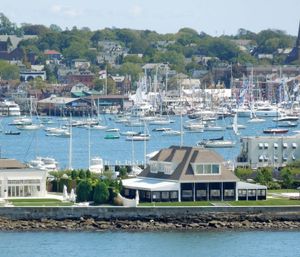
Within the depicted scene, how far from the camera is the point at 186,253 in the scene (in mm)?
51531

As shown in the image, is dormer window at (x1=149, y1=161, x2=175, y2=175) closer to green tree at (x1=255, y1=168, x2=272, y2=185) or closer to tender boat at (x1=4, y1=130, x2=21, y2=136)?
green tree at (x1=255, y1=168, x2=272, y2=185)

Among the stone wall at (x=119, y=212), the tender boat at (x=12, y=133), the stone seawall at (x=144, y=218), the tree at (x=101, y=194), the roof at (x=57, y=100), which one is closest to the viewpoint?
the stone seawall at (x=144, y=218)

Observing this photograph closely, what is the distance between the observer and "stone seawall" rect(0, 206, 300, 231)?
5506 centimetres

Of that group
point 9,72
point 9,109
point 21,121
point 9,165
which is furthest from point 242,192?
point 9,72

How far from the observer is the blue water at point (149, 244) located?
5122 cm

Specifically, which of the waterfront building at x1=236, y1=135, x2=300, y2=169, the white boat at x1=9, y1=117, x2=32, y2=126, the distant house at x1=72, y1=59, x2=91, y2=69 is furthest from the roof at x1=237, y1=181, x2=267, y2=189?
the distant house at x1=72, y1=59, x2=91, y2=69

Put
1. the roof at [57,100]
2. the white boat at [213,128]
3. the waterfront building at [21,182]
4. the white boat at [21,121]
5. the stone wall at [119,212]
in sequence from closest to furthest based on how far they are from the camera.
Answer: the stone wall at [119,212] → the waterfront building at [21,182] → the white boat at [213,128] → the white boat at [21,121] → the roof at [57,100]

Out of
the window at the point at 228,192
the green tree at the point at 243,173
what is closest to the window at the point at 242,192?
the window at the point at 228,192

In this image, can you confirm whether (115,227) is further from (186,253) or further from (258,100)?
(258,100)

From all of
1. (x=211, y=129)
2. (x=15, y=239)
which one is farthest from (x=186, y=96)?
(x=15, y=239)

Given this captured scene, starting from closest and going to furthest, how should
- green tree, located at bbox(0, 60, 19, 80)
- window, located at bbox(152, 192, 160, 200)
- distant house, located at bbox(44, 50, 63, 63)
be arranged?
window, located at bbox(152, 192, 160, 200)
green tree, located at bbox(0, 60, 19, 80)
distant house, located at bbox(44, 50, 63, 63)

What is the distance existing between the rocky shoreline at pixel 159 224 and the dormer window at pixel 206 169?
255 cm

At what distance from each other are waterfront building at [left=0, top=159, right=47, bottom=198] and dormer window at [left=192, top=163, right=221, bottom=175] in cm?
464

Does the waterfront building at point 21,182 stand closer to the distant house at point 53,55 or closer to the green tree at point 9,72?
the green tree at point 9,72
